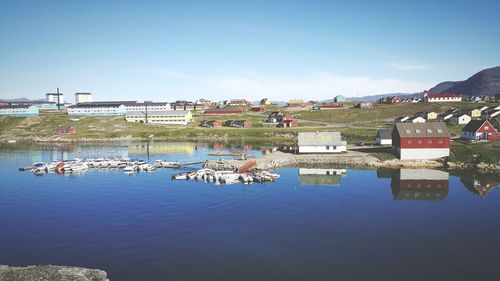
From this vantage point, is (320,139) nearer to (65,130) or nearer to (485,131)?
(485,131)

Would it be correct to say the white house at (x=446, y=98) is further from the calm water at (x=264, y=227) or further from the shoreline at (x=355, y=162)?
the calm water at (x=264, y=227)

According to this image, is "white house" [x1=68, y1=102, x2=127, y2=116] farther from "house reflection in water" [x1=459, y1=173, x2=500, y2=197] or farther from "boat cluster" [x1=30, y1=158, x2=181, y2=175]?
"house reflection in water" [x1=459, y1=173, x2=500, y2=197]

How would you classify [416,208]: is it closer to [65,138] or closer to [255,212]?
[255,212]

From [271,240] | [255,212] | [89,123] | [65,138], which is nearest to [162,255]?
[271,240]

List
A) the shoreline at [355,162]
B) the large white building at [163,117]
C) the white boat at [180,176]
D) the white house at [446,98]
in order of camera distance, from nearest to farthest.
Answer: the white boat at [180,176]
the shoreline at [355,162]
the large white building at [163,117]
the white house at [446,98]

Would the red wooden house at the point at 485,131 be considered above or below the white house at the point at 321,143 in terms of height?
above

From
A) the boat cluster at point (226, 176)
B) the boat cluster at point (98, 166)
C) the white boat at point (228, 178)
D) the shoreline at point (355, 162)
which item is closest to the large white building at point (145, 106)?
the boat cluster at point (98, 166)

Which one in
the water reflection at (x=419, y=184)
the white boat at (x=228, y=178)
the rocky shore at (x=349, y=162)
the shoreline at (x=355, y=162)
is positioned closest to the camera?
the water reflection at (x=419, y=184)
